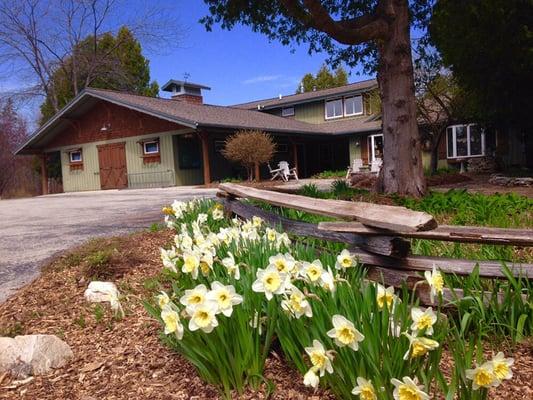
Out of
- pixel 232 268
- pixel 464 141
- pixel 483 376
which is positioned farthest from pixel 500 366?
pixel 464 141

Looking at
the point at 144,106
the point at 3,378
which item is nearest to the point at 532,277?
the point at 3,378

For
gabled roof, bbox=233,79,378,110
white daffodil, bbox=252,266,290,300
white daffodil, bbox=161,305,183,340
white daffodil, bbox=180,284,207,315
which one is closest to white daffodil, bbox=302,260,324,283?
white daffodil, bbox=252,266,290,300

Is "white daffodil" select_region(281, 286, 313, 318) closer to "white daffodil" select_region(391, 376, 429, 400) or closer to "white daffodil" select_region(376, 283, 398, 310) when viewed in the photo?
"white daffodil" select_region(376, 283, 398, 310)

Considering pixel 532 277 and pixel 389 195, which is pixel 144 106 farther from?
pixel 532 277

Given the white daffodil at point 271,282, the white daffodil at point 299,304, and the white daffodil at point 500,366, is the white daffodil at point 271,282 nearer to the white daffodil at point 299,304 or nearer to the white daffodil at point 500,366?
the white daffodil at point 299,304

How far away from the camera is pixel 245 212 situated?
5223 millimetres

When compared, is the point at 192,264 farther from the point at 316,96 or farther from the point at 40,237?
the point at 316,96

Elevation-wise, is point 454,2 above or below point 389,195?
above

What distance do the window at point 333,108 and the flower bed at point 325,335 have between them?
29.8 m

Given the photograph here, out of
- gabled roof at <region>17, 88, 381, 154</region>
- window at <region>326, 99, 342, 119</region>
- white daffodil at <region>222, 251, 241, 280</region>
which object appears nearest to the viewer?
white daffodil at <region>222, 251, 241, 280</region>

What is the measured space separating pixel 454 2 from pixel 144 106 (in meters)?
15.9

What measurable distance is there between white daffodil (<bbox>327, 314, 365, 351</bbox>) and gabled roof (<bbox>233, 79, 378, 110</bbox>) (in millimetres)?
27146

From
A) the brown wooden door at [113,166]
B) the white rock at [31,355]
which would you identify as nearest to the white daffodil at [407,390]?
the white rock at [31,355]

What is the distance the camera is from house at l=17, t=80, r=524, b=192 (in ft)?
77.3
